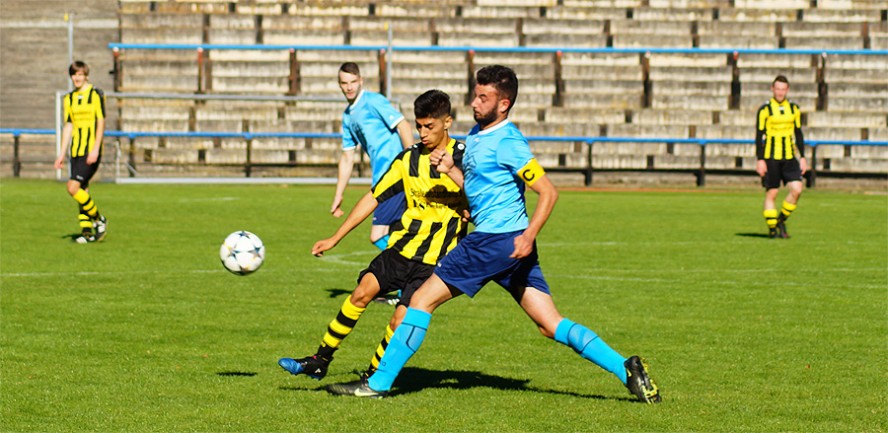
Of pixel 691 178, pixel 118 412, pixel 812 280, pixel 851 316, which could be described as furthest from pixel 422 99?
pixel 691 178

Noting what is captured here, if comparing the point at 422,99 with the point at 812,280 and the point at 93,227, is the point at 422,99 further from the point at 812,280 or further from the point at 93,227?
the point at 93,227

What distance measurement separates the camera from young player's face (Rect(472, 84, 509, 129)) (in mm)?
6320

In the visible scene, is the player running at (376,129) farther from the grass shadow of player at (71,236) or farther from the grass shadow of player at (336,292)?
the grass shadow of player at (71,236)

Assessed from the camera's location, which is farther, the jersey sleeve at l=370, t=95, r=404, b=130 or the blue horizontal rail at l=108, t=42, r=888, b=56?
the blue horizontal rail at l=108, t=42, r=888, b=56

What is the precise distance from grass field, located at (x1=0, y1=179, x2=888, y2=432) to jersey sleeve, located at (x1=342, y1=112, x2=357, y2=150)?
1362 millimetres

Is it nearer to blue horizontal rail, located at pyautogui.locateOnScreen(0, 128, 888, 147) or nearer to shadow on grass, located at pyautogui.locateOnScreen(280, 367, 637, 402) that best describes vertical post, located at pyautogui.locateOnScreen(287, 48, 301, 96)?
blue horizontal rail, located at pyautogui.locateOnScreen(0, 128, 888, 147)

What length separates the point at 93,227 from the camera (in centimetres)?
1544

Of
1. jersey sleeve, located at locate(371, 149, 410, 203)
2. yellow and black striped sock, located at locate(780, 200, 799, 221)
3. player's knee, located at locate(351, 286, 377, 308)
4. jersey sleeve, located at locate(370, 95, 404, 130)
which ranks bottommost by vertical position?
yellow and black striped sock, located at locate(780, 200, 799, 221)

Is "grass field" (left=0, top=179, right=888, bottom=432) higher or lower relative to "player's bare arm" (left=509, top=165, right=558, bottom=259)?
lower

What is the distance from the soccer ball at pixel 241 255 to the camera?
7.89 metres

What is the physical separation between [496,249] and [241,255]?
7.08 ft

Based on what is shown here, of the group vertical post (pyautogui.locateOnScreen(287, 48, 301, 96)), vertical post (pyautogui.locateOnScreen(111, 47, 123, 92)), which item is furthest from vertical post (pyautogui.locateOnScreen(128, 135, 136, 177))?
vertical post (pyautogui.locateOnScreen(287, 48, 301, 96))

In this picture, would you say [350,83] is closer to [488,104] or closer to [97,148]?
[488,104]

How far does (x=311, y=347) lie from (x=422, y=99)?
2.27 metres
